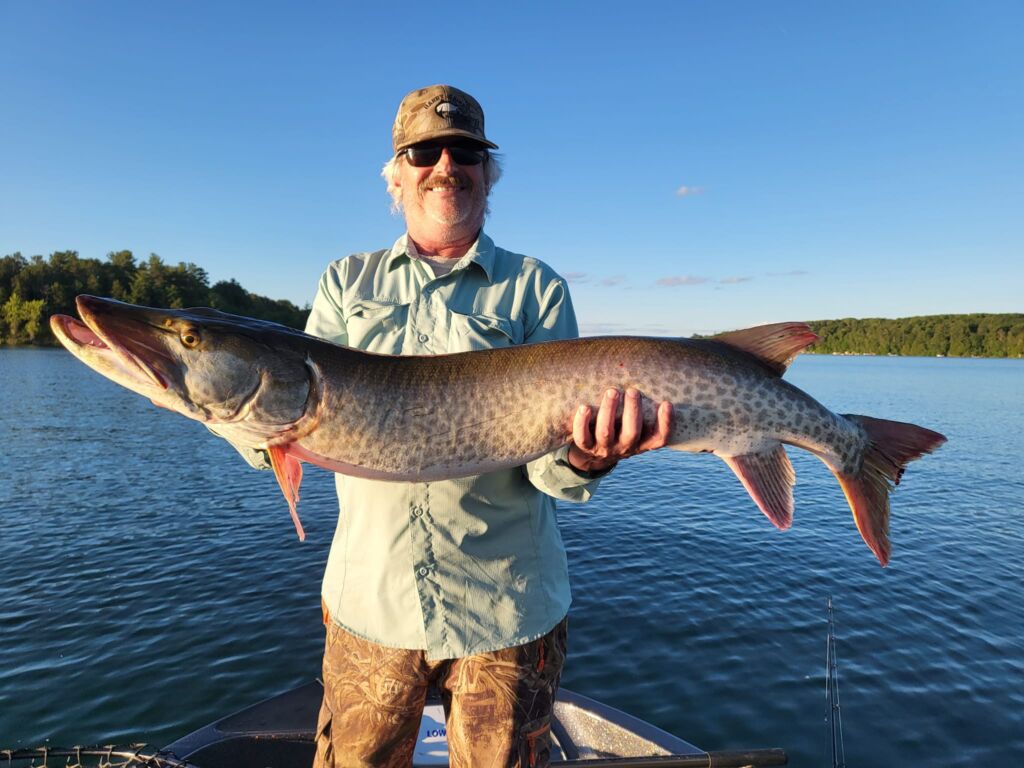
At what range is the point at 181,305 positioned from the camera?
88.4 meters

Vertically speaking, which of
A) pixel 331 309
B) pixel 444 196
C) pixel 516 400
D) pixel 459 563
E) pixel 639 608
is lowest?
pixel 639 608

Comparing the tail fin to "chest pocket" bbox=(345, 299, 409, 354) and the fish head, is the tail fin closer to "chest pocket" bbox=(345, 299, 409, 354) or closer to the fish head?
"chest pocket" bbox=(345, 299, 409, 354)

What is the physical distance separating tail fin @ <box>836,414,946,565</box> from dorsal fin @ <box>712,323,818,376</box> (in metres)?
0.43

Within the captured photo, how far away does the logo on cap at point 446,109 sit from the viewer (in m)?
2.84

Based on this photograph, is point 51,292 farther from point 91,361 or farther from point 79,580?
point 91,361

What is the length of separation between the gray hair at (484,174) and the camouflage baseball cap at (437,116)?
13cm

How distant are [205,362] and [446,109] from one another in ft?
5.04

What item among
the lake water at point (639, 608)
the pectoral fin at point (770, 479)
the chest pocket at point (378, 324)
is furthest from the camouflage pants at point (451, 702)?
the lake water at point (639, 608)

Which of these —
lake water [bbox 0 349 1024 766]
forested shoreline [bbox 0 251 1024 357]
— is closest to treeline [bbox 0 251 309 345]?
forested shoreline [bbox 0 251 1024 357]

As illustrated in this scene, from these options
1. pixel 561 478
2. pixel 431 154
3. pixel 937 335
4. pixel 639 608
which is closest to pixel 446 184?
pixel 431 154

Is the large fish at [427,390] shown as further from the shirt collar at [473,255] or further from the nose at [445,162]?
the nose at [445,162]

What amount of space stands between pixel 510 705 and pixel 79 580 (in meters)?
10.5

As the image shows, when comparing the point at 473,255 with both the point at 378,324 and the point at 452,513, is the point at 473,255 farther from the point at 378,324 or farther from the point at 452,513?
the point at 452,513

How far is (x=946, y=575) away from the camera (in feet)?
36.6
